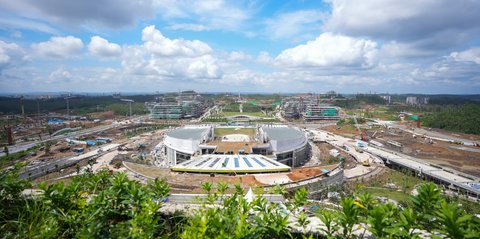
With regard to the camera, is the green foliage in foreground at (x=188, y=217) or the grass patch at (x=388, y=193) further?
the grass patch at (x=388, y=193)

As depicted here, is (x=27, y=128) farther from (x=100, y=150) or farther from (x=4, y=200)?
(x=4, y=200)

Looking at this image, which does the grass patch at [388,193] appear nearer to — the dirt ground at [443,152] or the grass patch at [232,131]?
the dirt ground at [443,152]

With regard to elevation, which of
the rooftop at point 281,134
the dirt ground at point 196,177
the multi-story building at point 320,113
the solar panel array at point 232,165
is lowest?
the dirt ground at point 196,177

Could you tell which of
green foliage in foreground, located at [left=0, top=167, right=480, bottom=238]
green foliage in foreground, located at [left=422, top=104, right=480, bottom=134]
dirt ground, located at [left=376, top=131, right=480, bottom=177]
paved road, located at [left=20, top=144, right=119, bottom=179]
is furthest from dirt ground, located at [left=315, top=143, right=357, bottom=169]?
green foliage in foreground, located at [left=422, top=104, right=480, bottom=134]

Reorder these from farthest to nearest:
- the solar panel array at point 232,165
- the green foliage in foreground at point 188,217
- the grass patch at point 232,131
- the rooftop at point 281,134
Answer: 1. the grass patch at point 232,131
2. the rooftop at point 281,134
3. the solar panel array at point 232,165
4. the green foliage in foreground at point 188,217

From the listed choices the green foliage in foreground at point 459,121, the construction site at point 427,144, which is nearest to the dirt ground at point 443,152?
the construction site at point 427,144

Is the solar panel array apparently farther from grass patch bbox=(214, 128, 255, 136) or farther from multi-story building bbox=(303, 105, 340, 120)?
multi-story building bbox=(303, 105, 340, 120)

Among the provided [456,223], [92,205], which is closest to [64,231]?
[92,205]

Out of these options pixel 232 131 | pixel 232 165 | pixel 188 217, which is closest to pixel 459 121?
pixel 232 131
